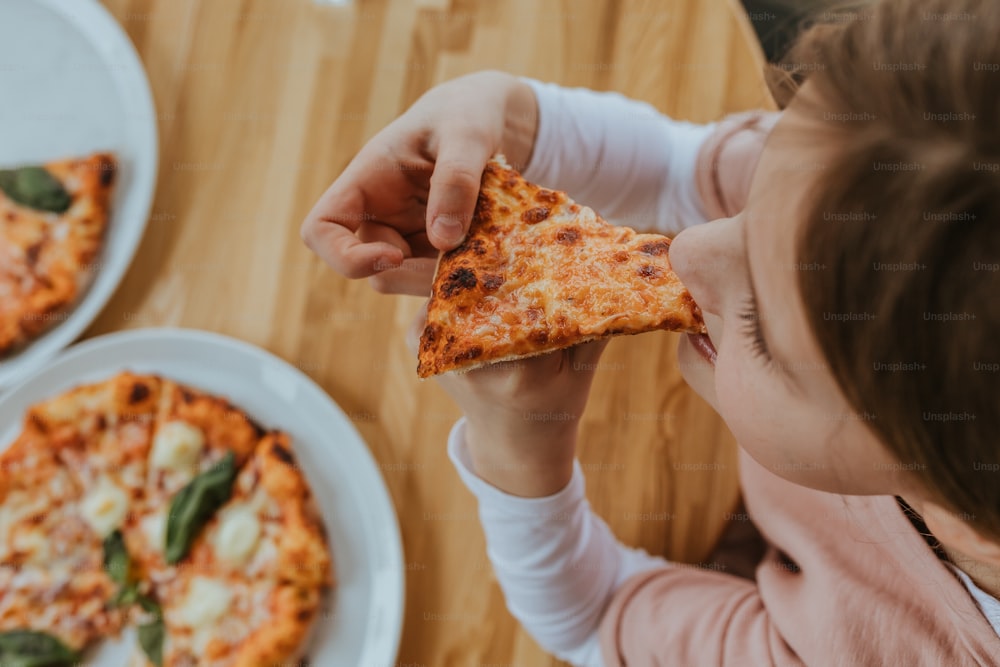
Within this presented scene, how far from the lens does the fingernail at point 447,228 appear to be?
605 mm

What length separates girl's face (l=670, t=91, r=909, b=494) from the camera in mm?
364

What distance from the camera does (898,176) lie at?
1.04 feet

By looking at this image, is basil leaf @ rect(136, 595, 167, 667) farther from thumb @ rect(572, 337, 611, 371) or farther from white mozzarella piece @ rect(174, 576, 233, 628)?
thumb @ rect(572, 337, 611, 371)

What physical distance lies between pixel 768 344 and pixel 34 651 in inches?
37.6

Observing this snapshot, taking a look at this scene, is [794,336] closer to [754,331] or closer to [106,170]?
[754,331]

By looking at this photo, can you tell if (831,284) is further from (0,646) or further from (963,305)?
(0,646)

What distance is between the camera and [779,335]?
1.27 feet

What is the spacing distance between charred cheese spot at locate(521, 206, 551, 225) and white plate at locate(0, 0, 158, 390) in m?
0.61

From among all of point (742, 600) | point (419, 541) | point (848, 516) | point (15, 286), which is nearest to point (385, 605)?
point (419, 541)

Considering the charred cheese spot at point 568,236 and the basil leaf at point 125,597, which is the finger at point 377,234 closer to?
the charred cheese spot at point 568,236

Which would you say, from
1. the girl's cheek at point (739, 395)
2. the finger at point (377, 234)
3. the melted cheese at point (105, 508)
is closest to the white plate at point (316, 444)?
the melted cheese at point (105, 508)

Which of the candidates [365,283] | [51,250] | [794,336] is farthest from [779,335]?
[51,250]

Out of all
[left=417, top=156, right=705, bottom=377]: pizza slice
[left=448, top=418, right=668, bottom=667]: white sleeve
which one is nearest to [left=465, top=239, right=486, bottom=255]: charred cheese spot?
[left=417, top=156, right=705, bottom=377]: pizza slice

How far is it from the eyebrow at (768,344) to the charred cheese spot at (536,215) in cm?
24
